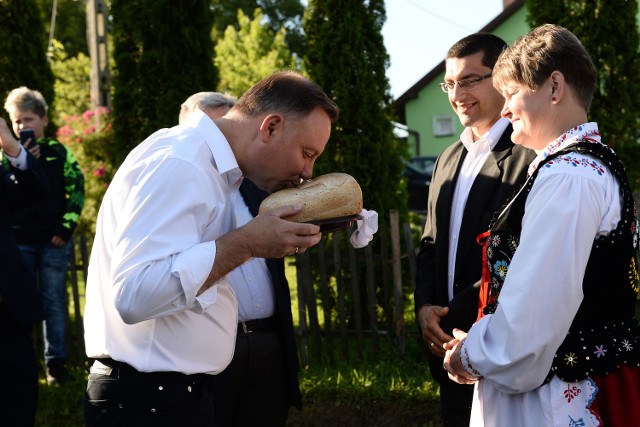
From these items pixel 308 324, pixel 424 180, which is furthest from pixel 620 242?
pixel 424 180

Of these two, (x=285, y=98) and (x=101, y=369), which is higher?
(x=285, y=98)

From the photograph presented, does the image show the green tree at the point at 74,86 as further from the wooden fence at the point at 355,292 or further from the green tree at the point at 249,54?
the wooden fence at the point at 355,292

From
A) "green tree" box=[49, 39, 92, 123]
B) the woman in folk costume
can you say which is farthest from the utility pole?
the woman in folk costume

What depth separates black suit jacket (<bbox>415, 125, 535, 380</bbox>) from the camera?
3.29 meters

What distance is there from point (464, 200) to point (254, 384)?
1.27 meters

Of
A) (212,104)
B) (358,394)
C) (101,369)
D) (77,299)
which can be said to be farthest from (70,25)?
(101,369)

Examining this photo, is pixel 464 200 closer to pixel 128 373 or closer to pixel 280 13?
pixel 128 373

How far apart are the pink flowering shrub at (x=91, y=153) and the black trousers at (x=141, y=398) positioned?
8.26 m

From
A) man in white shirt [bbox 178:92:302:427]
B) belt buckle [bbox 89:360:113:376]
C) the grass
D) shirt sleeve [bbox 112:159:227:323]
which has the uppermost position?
shirt sleeve [bbox 112:159:227:323]

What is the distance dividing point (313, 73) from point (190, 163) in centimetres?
488

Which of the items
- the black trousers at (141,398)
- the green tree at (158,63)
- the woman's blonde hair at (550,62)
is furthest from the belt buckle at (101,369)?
the green tree at (158,63)

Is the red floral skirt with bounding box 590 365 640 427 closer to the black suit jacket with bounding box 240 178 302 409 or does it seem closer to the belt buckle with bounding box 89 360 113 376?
the belt buckle with bounding box 89 360 113 376

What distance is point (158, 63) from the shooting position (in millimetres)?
7656

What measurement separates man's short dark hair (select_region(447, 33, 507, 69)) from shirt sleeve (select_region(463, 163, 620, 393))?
Answer: 1426mm
